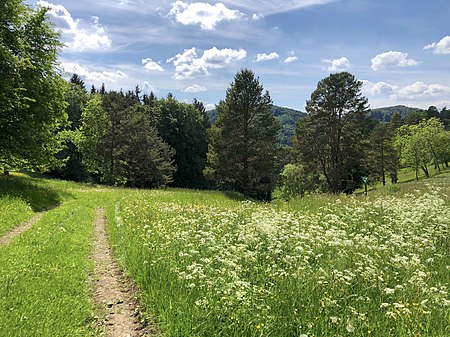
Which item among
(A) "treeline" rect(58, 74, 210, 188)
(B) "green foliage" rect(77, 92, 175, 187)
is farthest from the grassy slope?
(B) "green foliage" rect(77, 92, 175, 187)

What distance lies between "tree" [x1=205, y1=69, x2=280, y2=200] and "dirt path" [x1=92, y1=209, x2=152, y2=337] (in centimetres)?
2814

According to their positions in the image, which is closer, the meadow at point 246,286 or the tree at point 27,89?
the meadow at point 246,286

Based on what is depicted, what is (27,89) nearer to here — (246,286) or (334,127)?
(246,286)

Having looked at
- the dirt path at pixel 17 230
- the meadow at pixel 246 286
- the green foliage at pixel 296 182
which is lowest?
the green foliage at pixel 296 182

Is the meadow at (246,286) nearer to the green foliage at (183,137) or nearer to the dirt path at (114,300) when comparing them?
the dirt path at (114,300)

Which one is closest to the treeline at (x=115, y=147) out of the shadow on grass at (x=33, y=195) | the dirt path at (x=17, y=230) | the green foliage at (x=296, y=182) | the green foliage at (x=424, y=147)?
the shadow on grass at (x=33, y=195)

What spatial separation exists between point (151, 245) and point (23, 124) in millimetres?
15611

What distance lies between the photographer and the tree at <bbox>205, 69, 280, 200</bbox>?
3706 centimetres

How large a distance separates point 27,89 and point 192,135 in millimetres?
61079

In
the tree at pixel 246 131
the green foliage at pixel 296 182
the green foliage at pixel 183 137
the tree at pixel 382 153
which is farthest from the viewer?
the green foliage at pixel 183 137

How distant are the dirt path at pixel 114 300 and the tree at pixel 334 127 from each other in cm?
3305

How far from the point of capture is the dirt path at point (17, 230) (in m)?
10.6

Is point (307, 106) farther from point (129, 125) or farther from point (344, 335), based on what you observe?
point (344, 335)

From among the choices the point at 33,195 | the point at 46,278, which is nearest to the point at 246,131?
the point at 33,195
